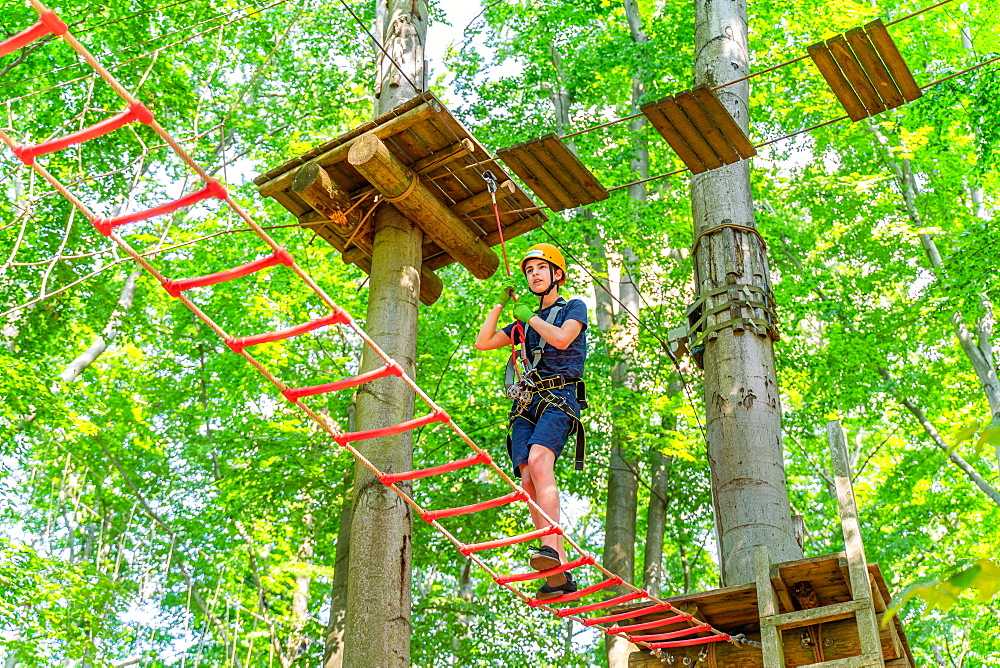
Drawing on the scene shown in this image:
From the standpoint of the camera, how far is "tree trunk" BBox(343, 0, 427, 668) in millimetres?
4102

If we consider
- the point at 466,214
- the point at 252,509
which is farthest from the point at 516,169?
the point at 252,509

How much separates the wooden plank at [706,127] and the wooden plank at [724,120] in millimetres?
24

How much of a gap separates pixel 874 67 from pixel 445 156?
2.42 metres

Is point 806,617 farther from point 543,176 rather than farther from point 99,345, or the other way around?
point 99,345

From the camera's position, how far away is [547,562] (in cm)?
434

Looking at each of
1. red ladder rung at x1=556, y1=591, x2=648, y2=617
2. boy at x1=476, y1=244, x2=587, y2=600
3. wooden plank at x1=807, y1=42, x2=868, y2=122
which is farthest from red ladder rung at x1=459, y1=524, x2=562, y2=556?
wooden plank at x1=807, y1=42, x2=868, y2=122

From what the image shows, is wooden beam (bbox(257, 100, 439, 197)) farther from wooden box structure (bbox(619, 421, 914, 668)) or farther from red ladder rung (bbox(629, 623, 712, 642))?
red ladder rung (bbox(629, 623, 712, 642))

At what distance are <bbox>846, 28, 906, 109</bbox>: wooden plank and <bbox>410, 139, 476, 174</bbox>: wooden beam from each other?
2098 mm

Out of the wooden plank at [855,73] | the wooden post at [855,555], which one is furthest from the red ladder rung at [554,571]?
the wooden plank at [855,73]

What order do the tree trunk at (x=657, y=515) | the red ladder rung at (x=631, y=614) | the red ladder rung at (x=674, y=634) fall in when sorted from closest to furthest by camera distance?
the red ladder rung at (x=631, y=614)
the red ladder rung at (x=674, y=634)
the tree trunk at (x=657, y=515)

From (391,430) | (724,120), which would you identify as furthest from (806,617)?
(724,120)

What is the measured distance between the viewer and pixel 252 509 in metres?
10.2

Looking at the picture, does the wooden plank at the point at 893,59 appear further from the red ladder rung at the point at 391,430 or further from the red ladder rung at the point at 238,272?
the red ladder rung at the point at 238,272

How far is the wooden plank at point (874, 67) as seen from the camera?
498cm
